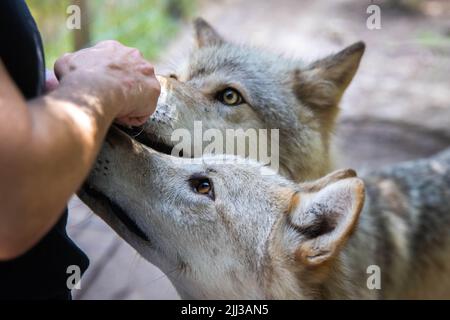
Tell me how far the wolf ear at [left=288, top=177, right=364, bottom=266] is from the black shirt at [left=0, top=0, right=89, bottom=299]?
3.24ft

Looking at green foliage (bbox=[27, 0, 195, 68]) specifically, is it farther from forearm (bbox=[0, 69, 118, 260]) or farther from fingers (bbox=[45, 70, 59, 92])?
forearm (bbox=[0, 69, 118, 260])

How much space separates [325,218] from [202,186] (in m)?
0.60

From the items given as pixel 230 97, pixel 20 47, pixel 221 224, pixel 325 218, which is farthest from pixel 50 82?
pixel 230 97

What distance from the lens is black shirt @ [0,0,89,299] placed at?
1601 millimetres

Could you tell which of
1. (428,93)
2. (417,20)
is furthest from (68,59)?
(417,20)

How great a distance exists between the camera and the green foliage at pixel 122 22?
746 centimetres

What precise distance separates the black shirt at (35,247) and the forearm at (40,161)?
250mm

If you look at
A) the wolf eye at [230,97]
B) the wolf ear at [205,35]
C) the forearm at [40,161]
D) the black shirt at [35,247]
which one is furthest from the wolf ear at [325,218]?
the wolf ear at [205,35]

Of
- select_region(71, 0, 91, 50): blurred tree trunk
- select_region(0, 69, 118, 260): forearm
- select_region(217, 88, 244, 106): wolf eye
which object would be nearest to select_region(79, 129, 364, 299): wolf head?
select_region(0, 69, 118, 260): forearm

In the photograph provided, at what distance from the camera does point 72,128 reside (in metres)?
1.38

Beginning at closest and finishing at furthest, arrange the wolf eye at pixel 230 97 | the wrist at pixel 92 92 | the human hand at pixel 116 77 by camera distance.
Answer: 1. the wrist at pixel 92 92
2. the human hand at pixel 116 77
3. the wolf eye at pixel 230 97

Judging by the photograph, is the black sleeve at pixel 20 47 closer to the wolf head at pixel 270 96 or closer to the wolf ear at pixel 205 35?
the wolf head at pixel 270 96

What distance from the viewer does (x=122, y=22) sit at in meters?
8.54

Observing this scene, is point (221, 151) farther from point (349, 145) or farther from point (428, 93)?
point (428, 93)
